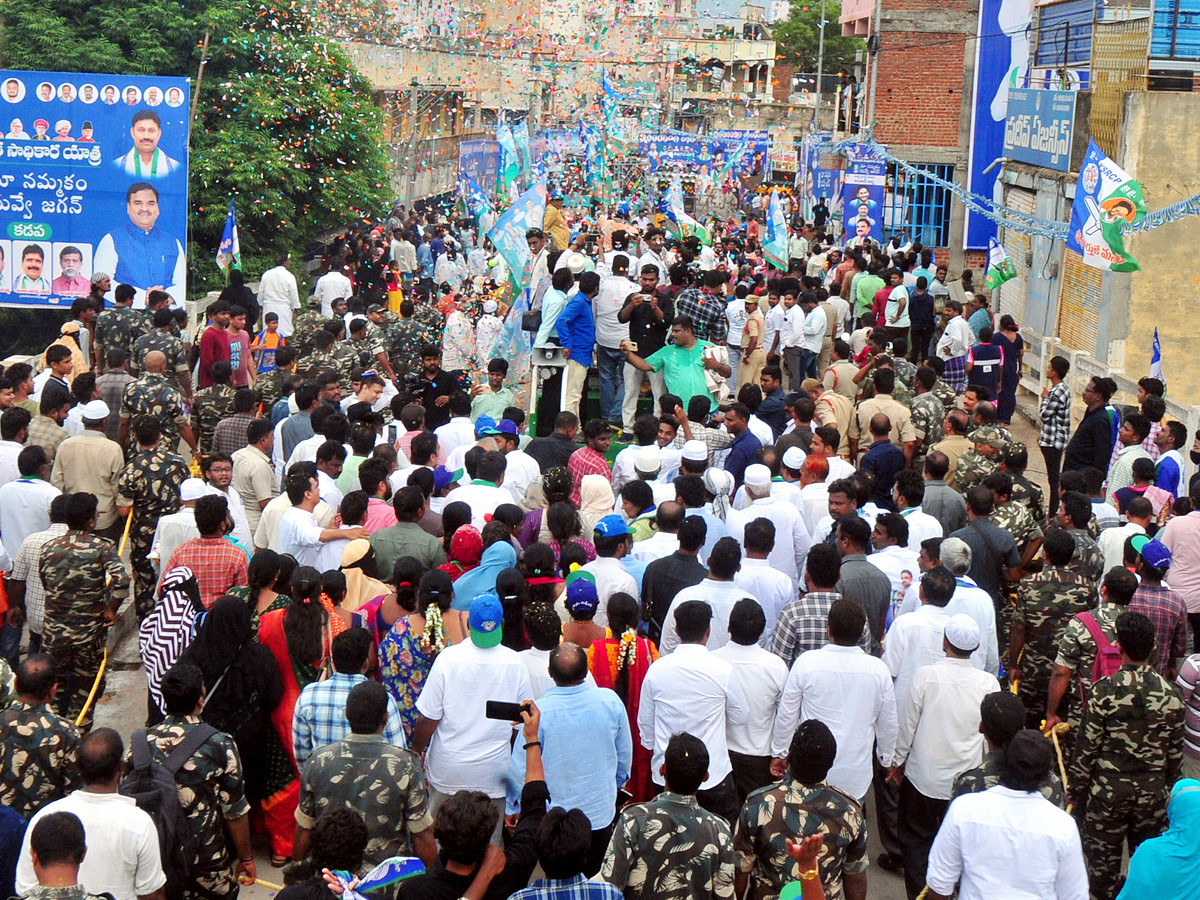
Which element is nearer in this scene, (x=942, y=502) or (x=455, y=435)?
(x=942, y=502)

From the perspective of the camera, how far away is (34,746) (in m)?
5.28

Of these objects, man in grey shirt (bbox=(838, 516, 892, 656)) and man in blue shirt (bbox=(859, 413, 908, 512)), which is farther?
man in blue shirt (bbox=(859, 413, 908, 512))

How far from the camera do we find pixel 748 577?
680 cm

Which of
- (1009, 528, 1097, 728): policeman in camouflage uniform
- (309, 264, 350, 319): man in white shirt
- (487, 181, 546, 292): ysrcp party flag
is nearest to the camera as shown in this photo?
(1009, 528, 1097, 728): policeman in camouflage uniform

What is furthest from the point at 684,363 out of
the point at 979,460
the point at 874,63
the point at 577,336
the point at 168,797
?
the point at 874,63

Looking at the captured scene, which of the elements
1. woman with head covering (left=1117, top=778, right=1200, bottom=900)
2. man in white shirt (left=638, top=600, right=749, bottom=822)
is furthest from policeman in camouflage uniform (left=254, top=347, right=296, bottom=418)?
woman with head covering (left=1117, top=778, right=1200, bottom=900)

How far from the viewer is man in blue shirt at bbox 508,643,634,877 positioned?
5250 millimetres

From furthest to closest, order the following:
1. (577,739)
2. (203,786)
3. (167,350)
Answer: (167,350)
(577,739)
(203,786)

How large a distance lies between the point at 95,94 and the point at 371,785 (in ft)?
41.8

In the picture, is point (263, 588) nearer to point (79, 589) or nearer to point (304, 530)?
point (304, 530)

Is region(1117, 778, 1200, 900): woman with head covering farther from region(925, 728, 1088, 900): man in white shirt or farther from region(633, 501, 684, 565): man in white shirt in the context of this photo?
region(633, 501, 684, 565): man in white shirt

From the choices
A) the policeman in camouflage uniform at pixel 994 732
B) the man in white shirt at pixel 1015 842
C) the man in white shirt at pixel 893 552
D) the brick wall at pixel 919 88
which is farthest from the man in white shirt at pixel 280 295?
the brick wall at pixel 919 88

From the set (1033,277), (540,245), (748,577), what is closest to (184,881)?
(748,577)

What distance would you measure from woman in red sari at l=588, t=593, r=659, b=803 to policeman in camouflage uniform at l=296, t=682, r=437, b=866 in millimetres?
1334
